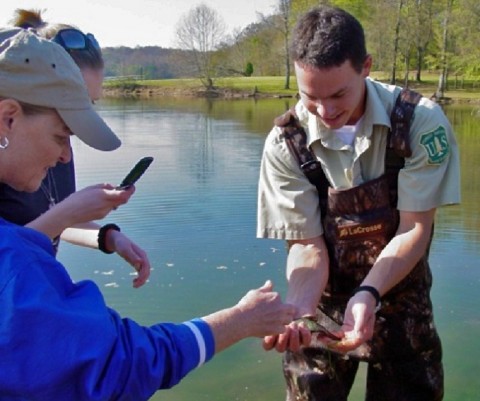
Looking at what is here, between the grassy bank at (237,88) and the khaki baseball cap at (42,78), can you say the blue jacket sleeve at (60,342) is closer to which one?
the khaki baseball cap at (42,78)

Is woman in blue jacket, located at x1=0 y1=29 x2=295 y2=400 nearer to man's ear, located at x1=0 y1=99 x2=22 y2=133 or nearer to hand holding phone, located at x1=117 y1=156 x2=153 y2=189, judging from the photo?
man's ear, located at x1=0 y1=99 x2=22 y2=133

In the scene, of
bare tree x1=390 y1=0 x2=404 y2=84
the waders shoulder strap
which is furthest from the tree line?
the waders shoulder strap

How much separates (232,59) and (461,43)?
2689cm

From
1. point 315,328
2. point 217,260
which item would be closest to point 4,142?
point 315,328

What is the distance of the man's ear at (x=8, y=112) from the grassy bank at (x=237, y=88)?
126 ft

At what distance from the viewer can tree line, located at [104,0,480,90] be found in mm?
39562

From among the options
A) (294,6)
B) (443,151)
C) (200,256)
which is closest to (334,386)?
(443,151)

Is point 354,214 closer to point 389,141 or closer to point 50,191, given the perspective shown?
point 389,141

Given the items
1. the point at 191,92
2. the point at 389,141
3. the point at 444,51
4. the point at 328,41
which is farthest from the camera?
the point at 191,92

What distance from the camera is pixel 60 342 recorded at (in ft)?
5.05

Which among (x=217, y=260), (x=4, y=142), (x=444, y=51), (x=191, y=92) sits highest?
(x=4, y=142)

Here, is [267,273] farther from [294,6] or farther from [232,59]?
[232,59]

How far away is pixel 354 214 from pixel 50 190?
139cm

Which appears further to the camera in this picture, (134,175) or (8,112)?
(134,175)
